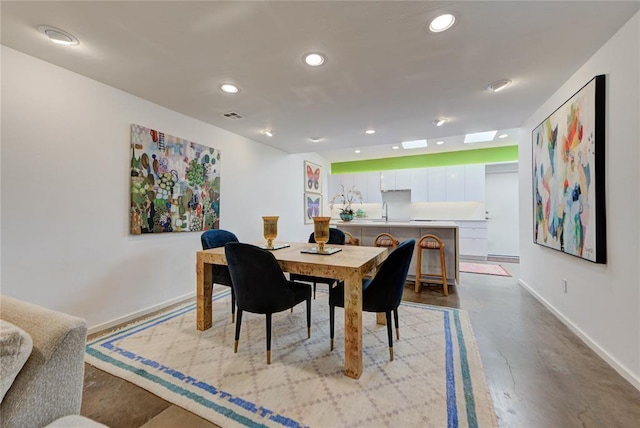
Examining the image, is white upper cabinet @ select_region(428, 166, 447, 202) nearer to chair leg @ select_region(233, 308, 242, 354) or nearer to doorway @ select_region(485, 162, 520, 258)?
doorway @ select_region(485, 162, 520, 258)

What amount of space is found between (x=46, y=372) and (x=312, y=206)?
5.56 metres

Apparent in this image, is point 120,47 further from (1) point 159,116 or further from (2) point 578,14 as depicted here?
(2) point 578,14

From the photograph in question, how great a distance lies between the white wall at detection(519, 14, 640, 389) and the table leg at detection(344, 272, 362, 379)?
170cm

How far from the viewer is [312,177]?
634cm

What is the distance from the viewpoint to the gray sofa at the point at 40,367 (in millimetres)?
787

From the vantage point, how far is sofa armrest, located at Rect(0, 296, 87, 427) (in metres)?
0.81

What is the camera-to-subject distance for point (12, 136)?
6.46 feet

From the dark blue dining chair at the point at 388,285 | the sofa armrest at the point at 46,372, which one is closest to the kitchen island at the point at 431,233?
the dark blue dining chair at the point at 388,285

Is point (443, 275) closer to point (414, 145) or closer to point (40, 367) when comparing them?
point (414, 145)

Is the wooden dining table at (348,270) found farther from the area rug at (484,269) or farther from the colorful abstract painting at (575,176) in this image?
the area rug at (484,269)

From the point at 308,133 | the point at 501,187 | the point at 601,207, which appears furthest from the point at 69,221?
the point at 501,187

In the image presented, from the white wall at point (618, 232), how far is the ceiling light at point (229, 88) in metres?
2.89

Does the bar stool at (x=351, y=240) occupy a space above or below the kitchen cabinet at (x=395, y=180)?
below

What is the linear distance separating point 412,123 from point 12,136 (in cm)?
386
